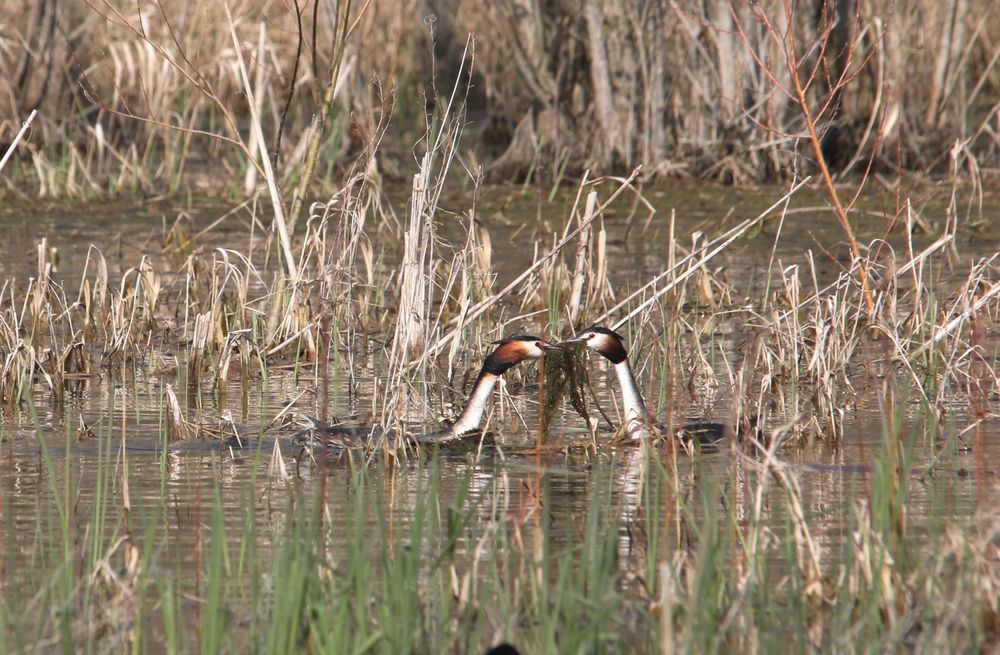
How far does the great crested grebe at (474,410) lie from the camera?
20.2 feet

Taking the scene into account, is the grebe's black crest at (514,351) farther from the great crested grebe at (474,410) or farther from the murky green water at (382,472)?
the murky green water at (382,472)

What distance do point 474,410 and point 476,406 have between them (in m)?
0.02

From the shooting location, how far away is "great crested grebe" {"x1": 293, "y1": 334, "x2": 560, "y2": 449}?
6172mm

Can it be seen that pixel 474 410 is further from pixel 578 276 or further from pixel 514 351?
pixel 578 276

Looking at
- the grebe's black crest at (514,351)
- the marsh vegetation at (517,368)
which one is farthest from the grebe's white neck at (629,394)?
the grebe's black crest at (514,351)

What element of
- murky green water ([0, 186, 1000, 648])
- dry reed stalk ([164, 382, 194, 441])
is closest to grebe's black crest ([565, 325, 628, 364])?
murky green water ([0, 186, 1000, 648])

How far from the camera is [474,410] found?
6492mm

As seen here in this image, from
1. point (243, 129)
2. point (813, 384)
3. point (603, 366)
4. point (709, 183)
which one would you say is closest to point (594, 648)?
point (813, 384)

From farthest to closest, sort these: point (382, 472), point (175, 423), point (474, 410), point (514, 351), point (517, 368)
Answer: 1. point (517, 368)
2. point (514, 351)
3. point (474, 410)
4. point (175, 423)
5. point (382, 472)

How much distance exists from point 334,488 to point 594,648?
7.03 ft

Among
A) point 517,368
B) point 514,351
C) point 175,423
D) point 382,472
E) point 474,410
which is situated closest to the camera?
point 382,472

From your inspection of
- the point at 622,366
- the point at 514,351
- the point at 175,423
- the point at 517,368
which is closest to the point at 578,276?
the point at 517,368

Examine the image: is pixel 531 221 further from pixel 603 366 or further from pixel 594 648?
pixel 594 648

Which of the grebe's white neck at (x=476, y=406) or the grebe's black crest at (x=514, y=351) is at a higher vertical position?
the grebe's black crest at (x=514, y=351)
